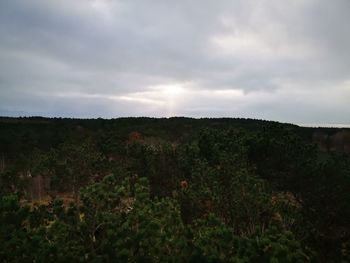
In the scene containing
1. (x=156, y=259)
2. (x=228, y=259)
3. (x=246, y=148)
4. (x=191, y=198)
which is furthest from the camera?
(x=246, y=148)

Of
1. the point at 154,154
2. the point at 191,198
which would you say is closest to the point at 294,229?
the point at 191,198

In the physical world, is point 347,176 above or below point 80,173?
above

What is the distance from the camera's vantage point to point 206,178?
95.7 feet

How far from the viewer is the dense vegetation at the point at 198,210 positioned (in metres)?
14.3

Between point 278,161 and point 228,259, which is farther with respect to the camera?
point 278,161

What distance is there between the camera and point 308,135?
125625mm

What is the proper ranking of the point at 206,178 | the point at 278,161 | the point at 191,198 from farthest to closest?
the point at 278,161 < the point at 206,178 < the point at 191,198

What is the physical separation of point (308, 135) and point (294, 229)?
357 feet

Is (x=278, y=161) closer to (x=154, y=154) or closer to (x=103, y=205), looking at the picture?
(x=154, y=154)

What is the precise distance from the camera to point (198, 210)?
26.4 meters

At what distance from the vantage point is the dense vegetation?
1427cm

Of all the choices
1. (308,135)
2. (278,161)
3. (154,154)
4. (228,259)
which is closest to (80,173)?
(154,154)

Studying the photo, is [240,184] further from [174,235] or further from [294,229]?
[174,235]

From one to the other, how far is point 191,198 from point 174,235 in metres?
9.54
